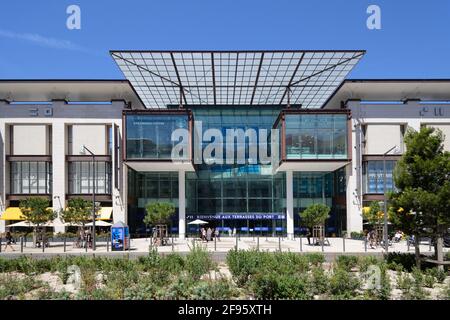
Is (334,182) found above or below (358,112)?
below

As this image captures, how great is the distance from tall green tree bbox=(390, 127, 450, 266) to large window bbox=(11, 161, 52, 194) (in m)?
42.5

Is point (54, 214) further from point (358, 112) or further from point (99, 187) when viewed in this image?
point (358, 112)

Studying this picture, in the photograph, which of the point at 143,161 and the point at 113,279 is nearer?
the point at 113,279

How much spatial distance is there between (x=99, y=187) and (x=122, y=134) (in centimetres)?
707

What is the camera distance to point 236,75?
4878 cm

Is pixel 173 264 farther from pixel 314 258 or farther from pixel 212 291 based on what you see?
pixel 314 258

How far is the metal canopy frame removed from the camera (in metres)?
42.7

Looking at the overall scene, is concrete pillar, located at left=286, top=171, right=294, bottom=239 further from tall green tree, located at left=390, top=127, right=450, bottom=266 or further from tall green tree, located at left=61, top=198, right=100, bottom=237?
tall green tree, located at left=390, top=127, right=450, bottom=266

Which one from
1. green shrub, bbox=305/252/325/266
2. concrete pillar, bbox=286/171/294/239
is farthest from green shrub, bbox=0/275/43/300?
concrete pillar, bbox=286/171/294/239

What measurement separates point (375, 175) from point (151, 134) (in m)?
25.9

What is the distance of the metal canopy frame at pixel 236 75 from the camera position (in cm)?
4272

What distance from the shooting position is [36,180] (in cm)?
5328
